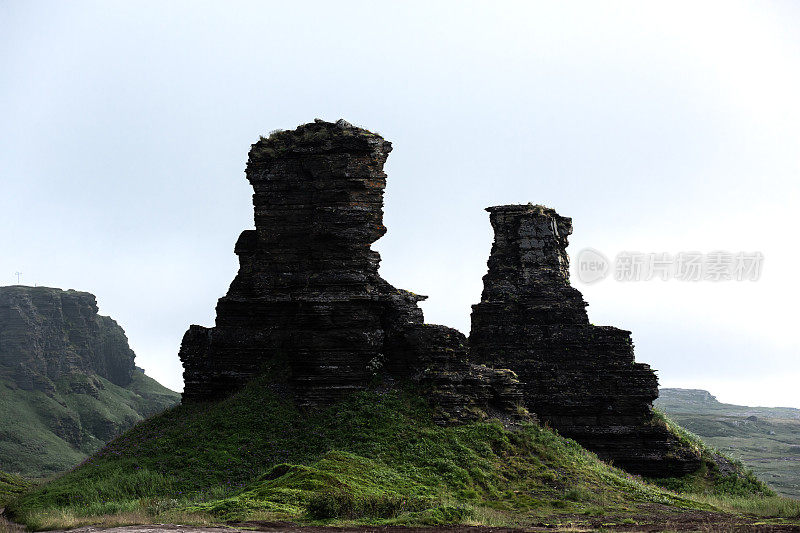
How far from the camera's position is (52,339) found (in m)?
180

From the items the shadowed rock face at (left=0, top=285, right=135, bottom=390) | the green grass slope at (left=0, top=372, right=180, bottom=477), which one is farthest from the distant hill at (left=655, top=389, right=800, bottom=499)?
the shadowed rock face at (left=0, top=285, right=135, bottom=390)

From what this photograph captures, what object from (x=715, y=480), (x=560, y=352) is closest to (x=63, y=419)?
(x=560, y=352)

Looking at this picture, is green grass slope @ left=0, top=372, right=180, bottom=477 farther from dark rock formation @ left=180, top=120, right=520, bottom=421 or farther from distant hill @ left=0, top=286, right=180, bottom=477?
dark rock formation @ left=180, top=120, right=520, bottom=421

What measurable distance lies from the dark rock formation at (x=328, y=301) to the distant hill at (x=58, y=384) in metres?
88.7

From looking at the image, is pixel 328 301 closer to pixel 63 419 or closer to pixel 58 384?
pixel 63 419

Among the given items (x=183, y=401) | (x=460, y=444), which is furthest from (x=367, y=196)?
(x=183, y=401)

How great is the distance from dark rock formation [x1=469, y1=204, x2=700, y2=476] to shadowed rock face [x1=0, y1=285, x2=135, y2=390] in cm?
12930

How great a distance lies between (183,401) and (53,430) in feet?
355

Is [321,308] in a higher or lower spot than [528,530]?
higher

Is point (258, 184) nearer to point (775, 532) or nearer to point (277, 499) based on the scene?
point (277, 499)

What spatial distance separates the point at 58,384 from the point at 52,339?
42.6ft

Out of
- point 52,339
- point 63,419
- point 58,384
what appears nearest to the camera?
point 63,419

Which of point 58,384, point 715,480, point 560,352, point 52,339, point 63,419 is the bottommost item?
point 63,419

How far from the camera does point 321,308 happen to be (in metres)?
45.8
